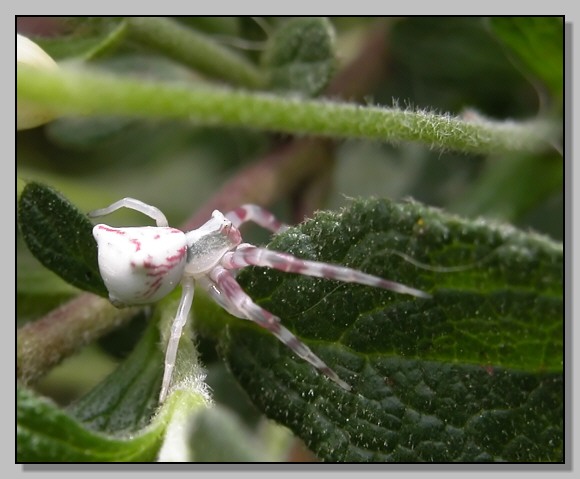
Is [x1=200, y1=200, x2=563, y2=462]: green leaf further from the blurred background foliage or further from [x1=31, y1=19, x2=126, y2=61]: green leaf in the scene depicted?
[x1=31, y1=19, x2=126, y2=61]: green leaf

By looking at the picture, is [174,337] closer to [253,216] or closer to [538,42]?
[253,216]

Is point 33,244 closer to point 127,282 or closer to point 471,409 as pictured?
point 127,282

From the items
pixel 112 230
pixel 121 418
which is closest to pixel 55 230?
pixel 112 230

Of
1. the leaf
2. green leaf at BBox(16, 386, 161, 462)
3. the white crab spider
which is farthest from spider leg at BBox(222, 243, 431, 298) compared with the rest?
green leaf at BBox(16, 386, 161, 462)

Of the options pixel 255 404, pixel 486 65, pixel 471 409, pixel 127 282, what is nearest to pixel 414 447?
pixel 471 409

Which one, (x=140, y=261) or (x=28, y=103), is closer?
(x=28, y=103)
